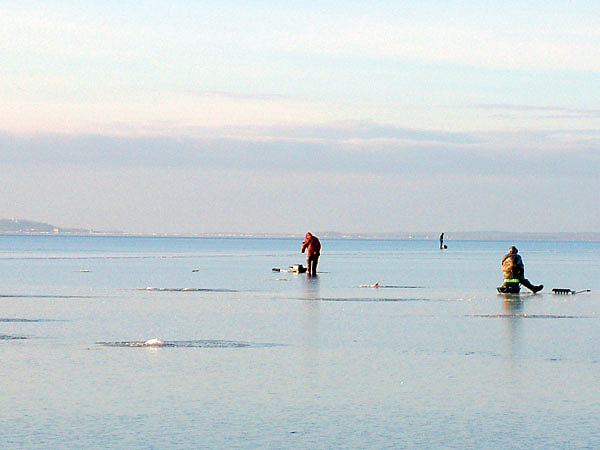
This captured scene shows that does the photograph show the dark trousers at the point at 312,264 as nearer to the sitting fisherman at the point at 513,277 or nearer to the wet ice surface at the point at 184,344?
the sitting fisherman at the point at 513,277

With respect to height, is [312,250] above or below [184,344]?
above

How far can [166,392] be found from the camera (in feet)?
46.6

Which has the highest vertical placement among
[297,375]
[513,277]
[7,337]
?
[513,277]

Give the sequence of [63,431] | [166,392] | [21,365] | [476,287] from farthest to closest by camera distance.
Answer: [476,287], [21,365], [166,392], [63,431]

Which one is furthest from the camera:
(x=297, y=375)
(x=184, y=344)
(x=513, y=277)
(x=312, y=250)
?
(x=312, y=250)

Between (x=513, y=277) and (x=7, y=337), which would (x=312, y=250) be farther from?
(x=7, y=337)

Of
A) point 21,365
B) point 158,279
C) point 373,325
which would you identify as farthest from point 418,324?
point 158,279

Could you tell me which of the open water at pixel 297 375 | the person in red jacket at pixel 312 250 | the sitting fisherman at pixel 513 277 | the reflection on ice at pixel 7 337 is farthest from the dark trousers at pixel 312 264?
the reflection on ice at pixel 7 337

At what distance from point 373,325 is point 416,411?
10.5 meters

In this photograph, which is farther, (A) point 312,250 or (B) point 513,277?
(A) point 312,250

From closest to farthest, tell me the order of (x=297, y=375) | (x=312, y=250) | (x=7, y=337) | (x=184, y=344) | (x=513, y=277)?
(x=297, y=375) → (x=184, y=344) → (x=7, y=337) → (x=513, y=277) → (x=312, y=250)

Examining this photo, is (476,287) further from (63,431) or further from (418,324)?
(63,431)

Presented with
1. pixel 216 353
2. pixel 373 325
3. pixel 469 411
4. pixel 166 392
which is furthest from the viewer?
pixel 373 325

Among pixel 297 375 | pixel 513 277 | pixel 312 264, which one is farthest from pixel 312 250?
pixel 297 375
